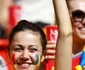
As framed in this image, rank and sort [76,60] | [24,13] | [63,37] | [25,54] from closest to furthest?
[63,37] → [25,54] → [76,60] → [24,13]

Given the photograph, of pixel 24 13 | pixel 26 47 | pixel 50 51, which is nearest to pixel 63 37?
pixel 26 47

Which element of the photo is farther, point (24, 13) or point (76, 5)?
point (24, 13)

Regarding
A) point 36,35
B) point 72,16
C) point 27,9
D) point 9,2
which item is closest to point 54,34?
point 72,16

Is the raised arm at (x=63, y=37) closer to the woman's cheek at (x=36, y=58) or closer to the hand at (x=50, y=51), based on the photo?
the woman's cheek at (x=36, y=58)

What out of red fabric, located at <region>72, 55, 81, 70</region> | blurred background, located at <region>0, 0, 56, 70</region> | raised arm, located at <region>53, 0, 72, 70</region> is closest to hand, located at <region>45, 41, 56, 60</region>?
red fabric, located at <region>72, 55, 81, 70</region>

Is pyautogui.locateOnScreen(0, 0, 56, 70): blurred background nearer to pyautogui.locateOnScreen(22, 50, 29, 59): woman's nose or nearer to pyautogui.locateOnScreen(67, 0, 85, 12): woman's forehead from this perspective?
pyautogui.locateOnScreen(67, 0, 85, 12): woman's forehead

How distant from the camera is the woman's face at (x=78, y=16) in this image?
166 cm

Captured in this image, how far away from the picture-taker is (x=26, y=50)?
1477 mm

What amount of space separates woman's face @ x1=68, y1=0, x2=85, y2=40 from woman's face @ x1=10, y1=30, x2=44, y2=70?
23 cm

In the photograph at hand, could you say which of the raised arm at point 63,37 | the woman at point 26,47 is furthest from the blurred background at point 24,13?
the raised arm at point 63,37

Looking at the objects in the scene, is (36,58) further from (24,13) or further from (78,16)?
(24,13)

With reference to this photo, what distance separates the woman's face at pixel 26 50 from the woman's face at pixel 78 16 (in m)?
0.23

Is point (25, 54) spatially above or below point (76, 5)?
below

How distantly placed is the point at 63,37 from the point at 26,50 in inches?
8.5
